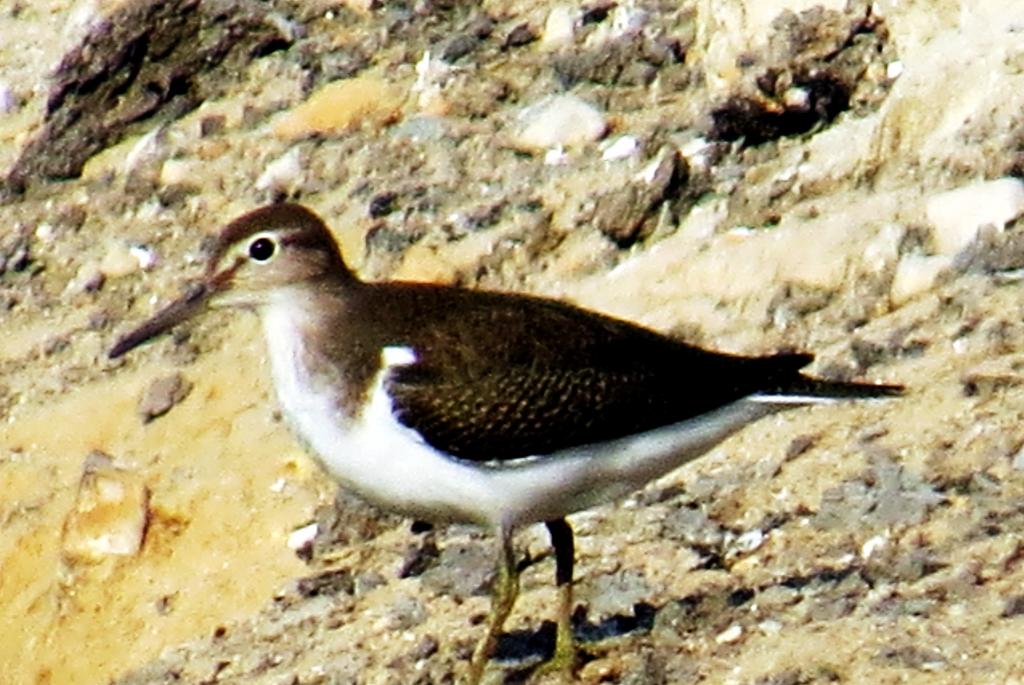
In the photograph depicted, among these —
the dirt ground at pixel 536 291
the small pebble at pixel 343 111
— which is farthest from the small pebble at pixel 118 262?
the small pebble at pixel 343 111

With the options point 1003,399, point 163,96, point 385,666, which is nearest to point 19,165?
point 163,96

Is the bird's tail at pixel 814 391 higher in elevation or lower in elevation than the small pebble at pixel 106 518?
higher

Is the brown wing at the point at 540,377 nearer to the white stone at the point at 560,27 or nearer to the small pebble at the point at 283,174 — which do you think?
the small pebble at the point at 283,174

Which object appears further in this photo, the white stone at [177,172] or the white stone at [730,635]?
the white stone at [177,172]

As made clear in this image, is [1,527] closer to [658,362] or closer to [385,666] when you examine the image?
[385,666]

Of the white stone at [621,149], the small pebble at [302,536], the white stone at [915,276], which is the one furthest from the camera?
the white stone at [621,149]

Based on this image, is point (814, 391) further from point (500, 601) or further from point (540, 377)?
point (500, 601)

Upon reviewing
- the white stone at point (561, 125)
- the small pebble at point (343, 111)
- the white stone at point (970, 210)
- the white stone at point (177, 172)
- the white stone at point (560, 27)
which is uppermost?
the white stone at point (970, 210)
